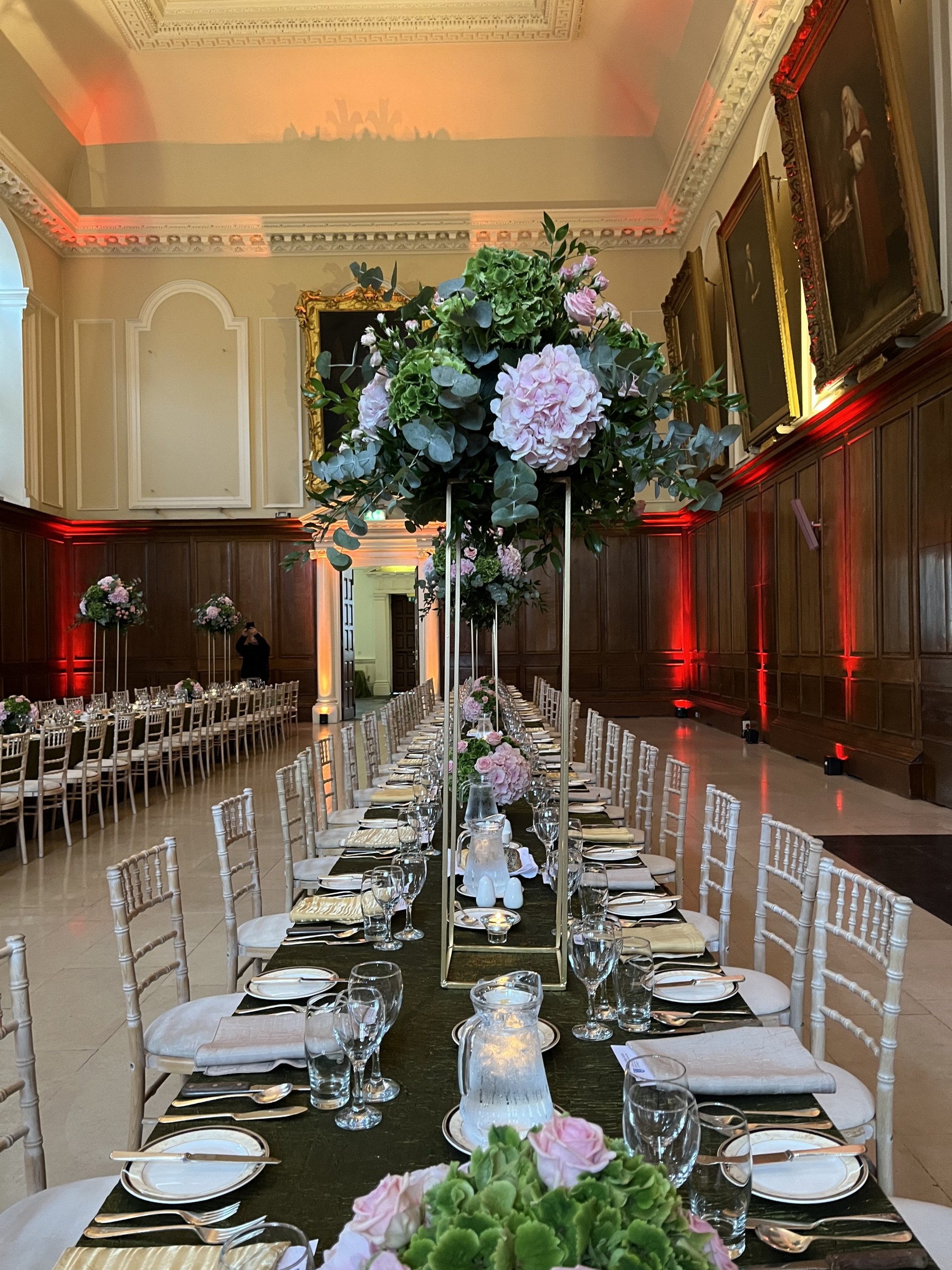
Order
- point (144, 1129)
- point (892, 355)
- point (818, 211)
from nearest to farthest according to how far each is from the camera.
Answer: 1. point (144, 1129)
2. point (892, 355)
3. point (818, 211)

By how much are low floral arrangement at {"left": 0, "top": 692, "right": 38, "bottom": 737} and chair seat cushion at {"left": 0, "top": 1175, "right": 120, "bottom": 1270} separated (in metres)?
6.30

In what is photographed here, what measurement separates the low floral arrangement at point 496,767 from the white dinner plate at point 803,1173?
1.68 meters

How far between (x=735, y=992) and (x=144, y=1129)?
1821 mm

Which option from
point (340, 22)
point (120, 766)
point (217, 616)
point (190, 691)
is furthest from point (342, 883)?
point (340, 22)

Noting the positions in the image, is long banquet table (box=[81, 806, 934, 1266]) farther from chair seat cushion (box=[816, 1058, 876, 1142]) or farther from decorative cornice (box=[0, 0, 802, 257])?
decorative cornice (box=[0, 0, 802, 257])

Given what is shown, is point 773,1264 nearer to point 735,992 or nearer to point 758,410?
point 735,992

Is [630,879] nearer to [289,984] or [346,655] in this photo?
[289,984]

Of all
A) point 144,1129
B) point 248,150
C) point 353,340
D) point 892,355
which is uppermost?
point 248,150

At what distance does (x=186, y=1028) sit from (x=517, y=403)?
5.85 ft

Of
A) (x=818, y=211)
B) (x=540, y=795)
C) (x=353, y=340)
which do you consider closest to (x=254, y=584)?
(x=353, y=340)

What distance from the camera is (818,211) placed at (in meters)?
8.66

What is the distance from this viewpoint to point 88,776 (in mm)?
7355

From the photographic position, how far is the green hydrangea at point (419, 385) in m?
1.66

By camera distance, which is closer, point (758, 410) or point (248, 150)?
point (758, 410)
